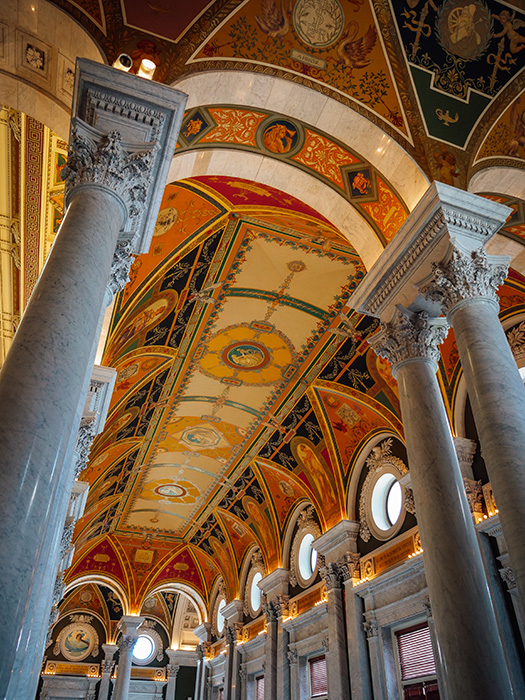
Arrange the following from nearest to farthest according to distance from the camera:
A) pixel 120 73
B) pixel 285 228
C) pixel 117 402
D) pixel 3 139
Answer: pixel 120 73 → pixel 3 139 → pixel 285 228 → pixel 117 402

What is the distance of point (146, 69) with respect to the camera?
504 cm

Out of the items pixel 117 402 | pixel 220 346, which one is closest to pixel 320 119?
pixel 220 346

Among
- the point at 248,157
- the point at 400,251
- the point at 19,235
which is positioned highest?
the point at 248,157

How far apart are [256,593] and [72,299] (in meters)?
17.8

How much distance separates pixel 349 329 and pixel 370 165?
14.8 ft

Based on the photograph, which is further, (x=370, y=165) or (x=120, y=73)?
(x=370, y=165)

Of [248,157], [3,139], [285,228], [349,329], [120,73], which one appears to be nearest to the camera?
[120,73]

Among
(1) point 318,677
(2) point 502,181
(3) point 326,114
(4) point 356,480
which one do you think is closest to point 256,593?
(1) point 318,677

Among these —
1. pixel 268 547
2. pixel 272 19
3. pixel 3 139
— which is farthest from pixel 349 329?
pixel 268 547

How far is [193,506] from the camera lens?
65.9ft

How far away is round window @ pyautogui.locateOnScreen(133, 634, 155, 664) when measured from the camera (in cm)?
2412

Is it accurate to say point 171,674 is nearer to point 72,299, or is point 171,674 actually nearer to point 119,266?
point 119,266

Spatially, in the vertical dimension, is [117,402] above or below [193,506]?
below

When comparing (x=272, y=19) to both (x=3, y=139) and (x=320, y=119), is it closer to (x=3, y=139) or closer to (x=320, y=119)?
(x=320, y=119)
